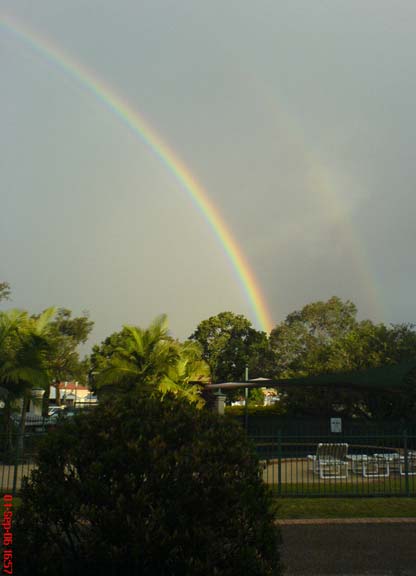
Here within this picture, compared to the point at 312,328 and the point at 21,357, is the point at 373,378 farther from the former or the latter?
the point at 312,328

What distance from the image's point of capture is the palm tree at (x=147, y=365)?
846 inches

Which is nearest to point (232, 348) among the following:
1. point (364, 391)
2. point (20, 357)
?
point (364, 391)

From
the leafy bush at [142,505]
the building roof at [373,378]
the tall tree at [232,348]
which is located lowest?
the leafy bush at [142,505]

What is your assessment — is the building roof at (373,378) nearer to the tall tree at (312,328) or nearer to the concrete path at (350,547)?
the concrete path at (350,547)

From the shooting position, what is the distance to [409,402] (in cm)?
2575

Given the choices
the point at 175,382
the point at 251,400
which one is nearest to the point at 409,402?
the point at 175,382

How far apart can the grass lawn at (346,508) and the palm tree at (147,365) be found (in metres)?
10.0

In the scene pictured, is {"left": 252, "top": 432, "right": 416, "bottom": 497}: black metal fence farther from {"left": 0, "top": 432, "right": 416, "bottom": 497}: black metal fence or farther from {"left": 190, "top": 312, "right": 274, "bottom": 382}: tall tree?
{"left": 190, "top": 312, "right": 274, "bottom": 382}: tall tree

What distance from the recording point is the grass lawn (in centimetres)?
1010

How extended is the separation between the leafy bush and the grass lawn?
17.6 feet

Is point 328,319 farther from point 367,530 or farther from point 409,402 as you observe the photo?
point 367,530

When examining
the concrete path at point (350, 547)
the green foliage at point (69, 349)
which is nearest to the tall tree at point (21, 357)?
the concrete path at point (350, 547)

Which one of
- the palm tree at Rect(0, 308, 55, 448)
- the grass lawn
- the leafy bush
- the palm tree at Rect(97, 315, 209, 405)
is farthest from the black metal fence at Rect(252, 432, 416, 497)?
the leafy bush

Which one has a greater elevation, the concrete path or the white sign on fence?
the white sign on fence
